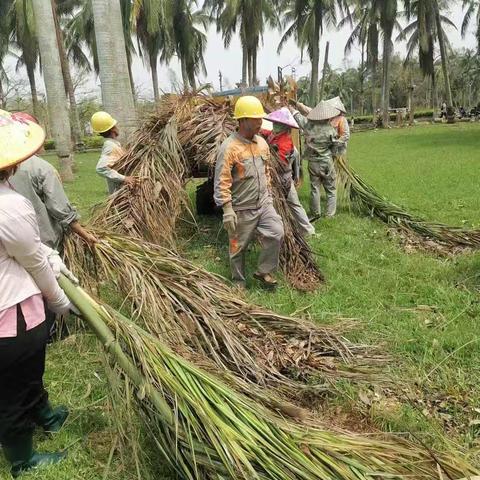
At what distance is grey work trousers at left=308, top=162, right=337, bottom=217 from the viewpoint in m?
7.68

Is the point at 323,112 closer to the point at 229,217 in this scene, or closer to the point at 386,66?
the point at 229,217

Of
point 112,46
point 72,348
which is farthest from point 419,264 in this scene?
point 112,46

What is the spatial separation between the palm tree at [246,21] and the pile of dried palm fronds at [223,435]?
3067 cm

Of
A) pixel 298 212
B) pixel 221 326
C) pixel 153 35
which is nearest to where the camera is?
pixel 221 326

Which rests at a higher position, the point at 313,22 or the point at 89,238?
the point at 313,22

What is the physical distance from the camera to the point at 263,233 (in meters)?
4.90

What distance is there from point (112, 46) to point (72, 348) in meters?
4.81

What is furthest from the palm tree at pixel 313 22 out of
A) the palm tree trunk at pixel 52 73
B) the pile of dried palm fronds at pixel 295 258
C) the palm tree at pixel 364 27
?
the pile of dried palm fronds at pixel 295 258

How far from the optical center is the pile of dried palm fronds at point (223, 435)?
2.19 meters

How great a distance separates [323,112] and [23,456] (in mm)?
6229

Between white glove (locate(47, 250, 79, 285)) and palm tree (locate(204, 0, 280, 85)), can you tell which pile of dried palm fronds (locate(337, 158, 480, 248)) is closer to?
white glove (locate(47, 250, 79, 285))

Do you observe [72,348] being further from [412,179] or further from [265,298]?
[412,179]

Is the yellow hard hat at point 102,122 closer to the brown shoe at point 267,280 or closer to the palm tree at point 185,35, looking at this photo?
the brown shoe at point 267,280

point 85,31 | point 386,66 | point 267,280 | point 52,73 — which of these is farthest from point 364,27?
point 267,280
